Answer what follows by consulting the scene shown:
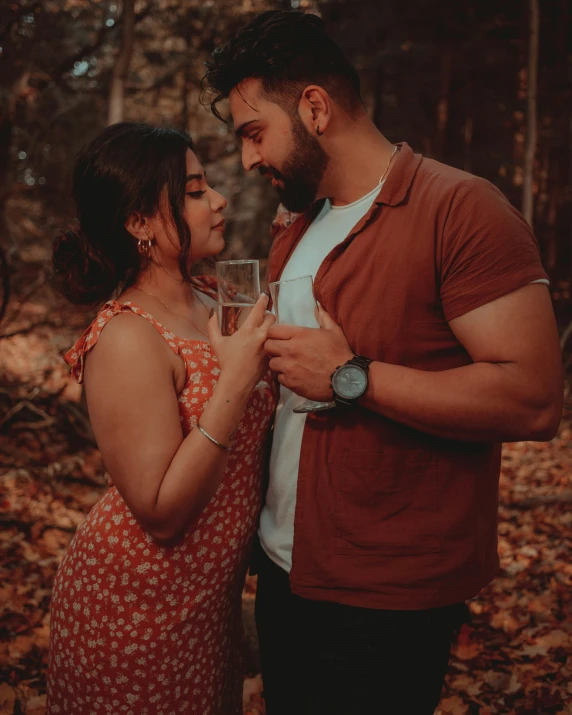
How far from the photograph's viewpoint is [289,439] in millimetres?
2176

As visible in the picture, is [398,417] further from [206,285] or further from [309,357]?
[206,285]

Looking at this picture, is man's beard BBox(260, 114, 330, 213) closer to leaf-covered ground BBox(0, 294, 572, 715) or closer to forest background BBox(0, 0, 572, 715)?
forest background BBox(0, 0, 572, 715)

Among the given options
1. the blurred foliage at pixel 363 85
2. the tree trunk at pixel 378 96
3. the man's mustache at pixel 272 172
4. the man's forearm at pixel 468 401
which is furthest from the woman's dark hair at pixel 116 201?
the tree trunk at pixel 378 96

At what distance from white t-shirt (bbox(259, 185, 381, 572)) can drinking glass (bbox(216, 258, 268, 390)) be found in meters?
0.24

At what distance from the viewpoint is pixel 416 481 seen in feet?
6.19

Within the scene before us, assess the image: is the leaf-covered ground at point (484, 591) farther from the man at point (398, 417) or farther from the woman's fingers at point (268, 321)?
the woman's fingers at point (268, 321)

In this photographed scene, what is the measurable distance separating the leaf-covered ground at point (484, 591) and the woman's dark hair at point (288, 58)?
1373 mm

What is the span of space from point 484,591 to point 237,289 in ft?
11.6

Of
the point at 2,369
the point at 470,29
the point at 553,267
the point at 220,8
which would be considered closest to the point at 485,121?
the point at 470,29

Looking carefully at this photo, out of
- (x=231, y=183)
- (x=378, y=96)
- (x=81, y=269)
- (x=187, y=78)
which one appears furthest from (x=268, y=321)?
(x=231, y=183)

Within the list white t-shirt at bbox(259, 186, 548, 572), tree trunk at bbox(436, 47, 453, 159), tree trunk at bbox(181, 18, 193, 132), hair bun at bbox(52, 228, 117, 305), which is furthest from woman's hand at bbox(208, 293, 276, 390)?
tree trunk at bbox(436, 47, 453, 159)

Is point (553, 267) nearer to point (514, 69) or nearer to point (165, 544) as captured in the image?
point (514, 69)

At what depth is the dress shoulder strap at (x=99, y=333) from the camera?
2064mm

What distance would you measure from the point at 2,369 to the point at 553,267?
45.4 feet
